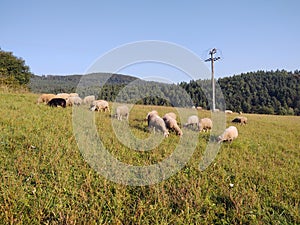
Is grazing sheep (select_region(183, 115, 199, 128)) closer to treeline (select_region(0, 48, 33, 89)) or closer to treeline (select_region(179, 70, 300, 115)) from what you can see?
treeline (select_region(0, 48, 33, 89))

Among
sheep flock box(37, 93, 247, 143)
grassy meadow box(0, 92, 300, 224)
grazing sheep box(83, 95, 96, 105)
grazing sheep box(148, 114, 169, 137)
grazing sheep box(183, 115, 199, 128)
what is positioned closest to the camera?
grassy meadow box(0, 92, 300, 224)

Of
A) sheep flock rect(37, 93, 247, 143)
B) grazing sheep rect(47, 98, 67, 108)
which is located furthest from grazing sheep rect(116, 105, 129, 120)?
grazing sheep rect(47, 98, 67, 108)

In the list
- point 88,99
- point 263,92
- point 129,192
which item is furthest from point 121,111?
point 263,92

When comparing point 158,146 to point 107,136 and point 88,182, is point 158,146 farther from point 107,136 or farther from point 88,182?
point 88,182

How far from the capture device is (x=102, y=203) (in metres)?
4.05

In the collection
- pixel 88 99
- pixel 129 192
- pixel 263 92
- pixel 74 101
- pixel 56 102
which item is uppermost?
pixel 263 92

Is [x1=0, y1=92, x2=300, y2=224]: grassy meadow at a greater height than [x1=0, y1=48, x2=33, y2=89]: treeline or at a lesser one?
lesser

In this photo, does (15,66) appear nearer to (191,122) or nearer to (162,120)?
(191,122)

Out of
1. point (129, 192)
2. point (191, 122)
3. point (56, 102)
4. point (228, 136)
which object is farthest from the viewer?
point (56, 102)

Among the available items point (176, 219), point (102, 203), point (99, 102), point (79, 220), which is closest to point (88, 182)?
point (102, 203)

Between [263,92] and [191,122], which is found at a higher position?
[263,92]

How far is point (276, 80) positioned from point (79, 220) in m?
128

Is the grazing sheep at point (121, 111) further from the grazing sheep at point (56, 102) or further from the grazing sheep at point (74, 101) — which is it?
the grazing sheep at point (74, 101)

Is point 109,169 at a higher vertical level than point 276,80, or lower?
lower
